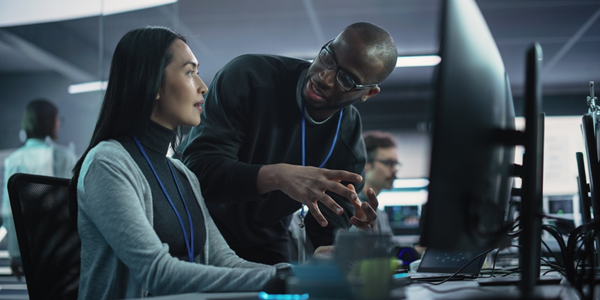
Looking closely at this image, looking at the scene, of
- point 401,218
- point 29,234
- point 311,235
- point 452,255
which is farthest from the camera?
point 401,218

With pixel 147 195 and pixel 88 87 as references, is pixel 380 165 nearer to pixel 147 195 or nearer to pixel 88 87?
pixel 88 87

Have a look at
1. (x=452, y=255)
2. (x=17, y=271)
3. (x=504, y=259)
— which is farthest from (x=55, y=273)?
(x=504, y=259)

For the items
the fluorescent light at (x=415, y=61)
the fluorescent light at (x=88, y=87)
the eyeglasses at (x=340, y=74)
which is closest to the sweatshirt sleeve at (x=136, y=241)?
the eyeglasses at (x=340, y=74)

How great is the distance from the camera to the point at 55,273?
3.83 ft

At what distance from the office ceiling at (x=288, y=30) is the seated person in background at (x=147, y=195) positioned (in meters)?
1.89

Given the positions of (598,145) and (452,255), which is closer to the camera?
(598,145)

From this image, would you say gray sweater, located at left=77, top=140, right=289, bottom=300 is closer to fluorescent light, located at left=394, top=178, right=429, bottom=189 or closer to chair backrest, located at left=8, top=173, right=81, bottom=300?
chair backrest, located at left=8, top=173, right=81, bottom=300

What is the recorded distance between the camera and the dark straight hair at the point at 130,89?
1209 mm

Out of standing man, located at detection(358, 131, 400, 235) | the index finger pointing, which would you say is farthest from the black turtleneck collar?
standing man, located at detection(358, 131, 400, 235)

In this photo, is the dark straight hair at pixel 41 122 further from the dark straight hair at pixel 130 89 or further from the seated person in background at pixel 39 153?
the dark straight hair at pixel 130 89

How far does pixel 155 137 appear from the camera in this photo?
1.28 meters

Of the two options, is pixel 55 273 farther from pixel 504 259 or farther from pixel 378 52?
pixel 504 259

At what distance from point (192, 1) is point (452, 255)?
124 inches

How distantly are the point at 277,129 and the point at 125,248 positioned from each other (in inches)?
31.2
